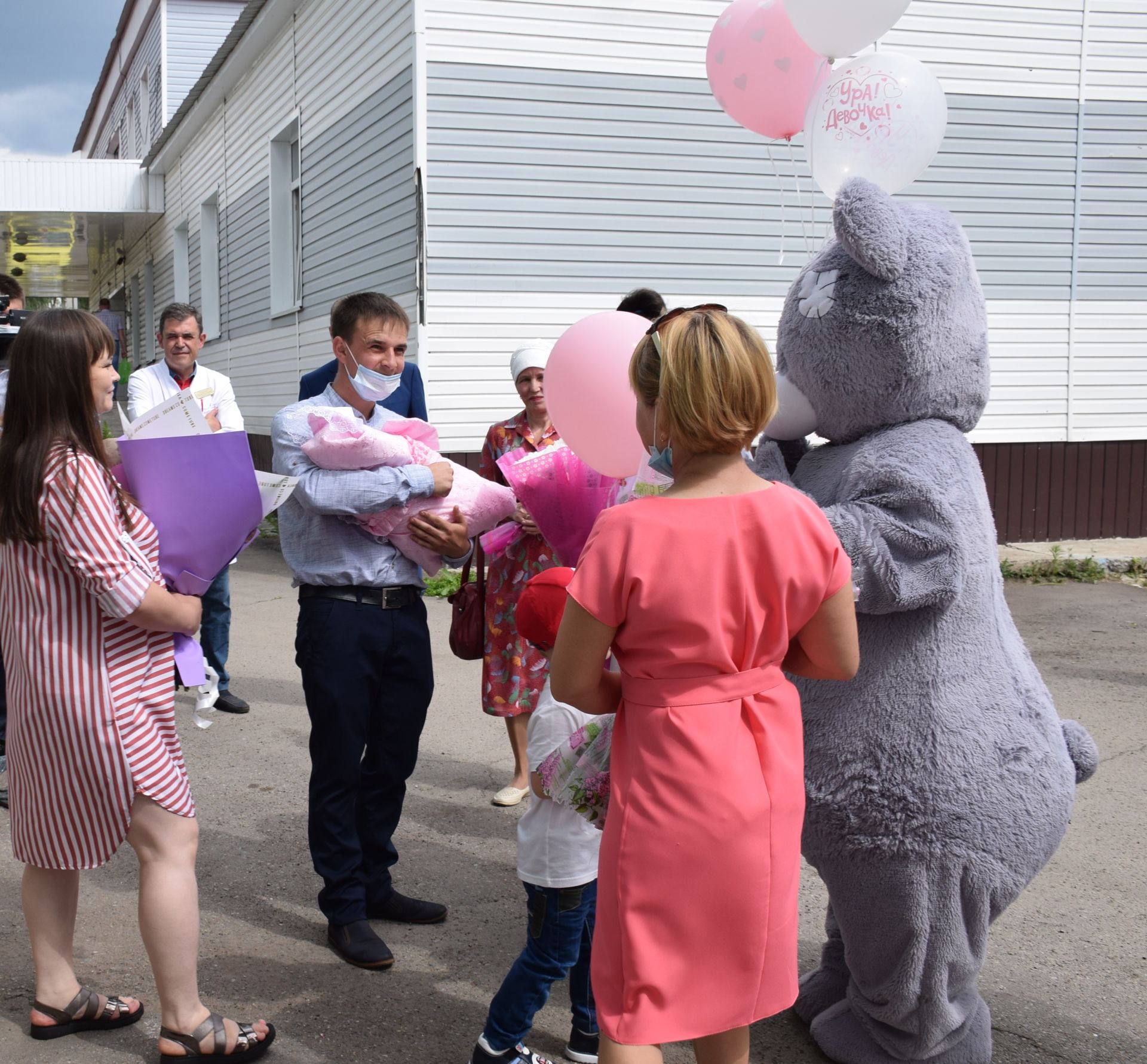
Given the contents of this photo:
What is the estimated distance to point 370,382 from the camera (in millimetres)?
3461

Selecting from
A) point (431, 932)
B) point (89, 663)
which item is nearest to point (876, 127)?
point (89, 663)

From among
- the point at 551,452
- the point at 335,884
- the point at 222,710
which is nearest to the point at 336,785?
Answer: the point at 335,884

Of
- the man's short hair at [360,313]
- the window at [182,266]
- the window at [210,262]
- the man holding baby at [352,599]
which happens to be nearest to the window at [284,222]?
the window at [210,262]

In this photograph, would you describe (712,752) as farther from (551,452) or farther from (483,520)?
(483,520)

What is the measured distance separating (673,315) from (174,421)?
132 centimetres

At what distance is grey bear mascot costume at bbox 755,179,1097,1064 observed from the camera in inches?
98.0

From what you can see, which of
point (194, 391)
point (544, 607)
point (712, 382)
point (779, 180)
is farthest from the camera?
point (779, 180)

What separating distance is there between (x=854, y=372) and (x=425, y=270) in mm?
7340

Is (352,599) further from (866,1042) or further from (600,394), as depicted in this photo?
(866,1042)

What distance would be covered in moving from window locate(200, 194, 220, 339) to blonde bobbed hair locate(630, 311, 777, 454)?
17202 mm

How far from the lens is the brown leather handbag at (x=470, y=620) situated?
407cm

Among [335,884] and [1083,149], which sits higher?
[1083,149]

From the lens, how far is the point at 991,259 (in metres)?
10.7

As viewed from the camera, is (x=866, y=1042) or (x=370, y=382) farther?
(x=370, y=382)
